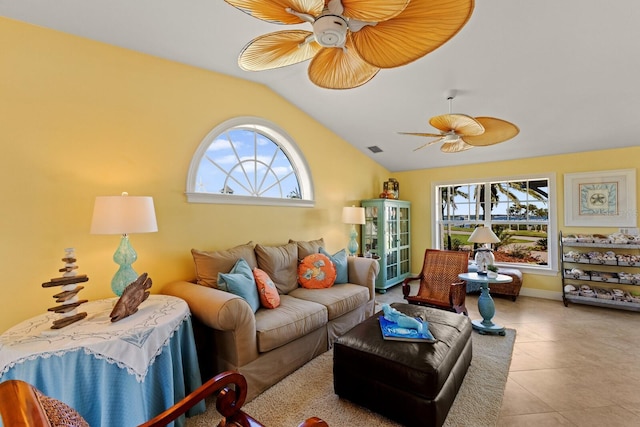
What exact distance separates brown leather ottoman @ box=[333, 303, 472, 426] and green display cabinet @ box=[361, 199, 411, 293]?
2.54 metres

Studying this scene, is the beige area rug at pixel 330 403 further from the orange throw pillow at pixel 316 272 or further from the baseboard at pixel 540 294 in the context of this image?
the baseboard at pixel 540 294

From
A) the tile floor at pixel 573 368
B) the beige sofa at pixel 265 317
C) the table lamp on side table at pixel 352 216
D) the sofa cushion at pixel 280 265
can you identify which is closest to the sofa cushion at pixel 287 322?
the beige sofa at pixel 265 317

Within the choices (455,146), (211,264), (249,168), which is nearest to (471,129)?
(455,146)

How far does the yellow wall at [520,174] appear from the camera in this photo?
3.91 metres

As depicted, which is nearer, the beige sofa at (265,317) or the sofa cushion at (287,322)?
the beige sofa at (265,317)

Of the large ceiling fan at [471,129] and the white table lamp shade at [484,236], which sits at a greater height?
the large ceiling fan at [471,129]

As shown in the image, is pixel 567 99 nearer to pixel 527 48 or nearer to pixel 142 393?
pixel 527 48

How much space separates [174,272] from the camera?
2.52 meters

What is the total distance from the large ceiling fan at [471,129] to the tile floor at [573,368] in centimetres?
201

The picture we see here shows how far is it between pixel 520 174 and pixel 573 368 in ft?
10.2

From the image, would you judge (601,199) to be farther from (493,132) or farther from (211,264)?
(211,264)

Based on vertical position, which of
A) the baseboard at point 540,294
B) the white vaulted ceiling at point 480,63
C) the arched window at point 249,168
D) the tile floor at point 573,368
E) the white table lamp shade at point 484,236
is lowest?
the tile floor at point 573,368

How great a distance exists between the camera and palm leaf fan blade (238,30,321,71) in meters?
1.41

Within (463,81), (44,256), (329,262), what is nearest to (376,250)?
(329,262)
